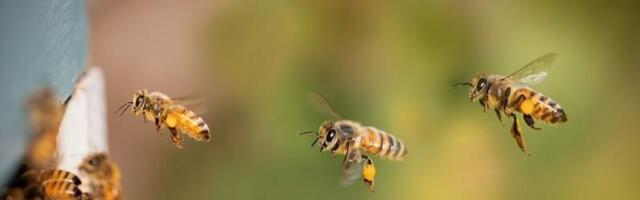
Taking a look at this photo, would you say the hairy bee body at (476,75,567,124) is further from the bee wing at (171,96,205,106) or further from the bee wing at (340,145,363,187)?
the bee wing at (171,96,205,106)

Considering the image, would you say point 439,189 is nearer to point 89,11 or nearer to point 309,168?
point 309,168

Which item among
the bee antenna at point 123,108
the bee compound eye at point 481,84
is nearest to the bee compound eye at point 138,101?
→ the bee antenna at point 123,108

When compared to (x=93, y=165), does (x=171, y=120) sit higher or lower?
higher

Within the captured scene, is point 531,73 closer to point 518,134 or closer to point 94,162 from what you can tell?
point 518,134

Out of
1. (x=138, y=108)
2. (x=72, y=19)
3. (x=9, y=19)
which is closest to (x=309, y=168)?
(x=138, y=108)

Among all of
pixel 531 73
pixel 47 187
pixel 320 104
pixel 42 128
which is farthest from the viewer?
pixel 320 104

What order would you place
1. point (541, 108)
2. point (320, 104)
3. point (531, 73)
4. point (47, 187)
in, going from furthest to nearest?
point (320, 104)
point (531, 73)
point (541, 108)
point (47, 187)

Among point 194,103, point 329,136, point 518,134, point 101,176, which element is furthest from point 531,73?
point 101,176

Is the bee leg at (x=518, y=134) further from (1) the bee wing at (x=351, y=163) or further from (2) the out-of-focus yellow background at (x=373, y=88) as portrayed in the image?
(1) the bee wing at (x=351, y=163)
